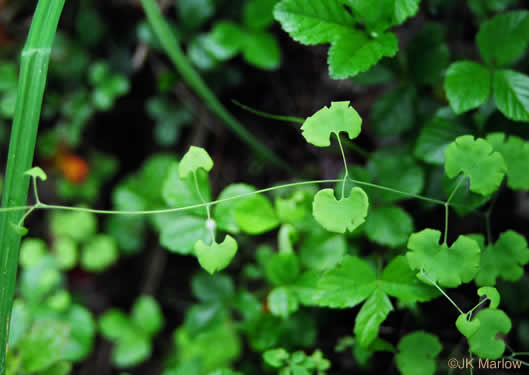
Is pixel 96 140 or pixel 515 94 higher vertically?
pixel 515 94

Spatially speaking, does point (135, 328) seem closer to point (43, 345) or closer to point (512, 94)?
point (43, 345)

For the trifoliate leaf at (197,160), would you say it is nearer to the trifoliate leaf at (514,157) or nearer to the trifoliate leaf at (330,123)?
the trifoliate leaf at (330,123)

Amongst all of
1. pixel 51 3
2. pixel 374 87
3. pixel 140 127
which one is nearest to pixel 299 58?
pixel 374 87

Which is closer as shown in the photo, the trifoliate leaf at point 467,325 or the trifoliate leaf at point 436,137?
the trifoliate leaf at point 467,325

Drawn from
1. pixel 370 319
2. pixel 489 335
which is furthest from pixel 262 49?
pixel 489 335

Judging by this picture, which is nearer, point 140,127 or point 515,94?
point 515,94

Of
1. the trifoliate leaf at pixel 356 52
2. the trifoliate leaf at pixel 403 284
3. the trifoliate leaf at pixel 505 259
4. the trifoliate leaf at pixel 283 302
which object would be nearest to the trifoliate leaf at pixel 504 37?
the trifoliate leaf at pixel 356 52

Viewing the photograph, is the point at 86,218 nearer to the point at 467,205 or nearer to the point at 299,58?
the point at 299,58
